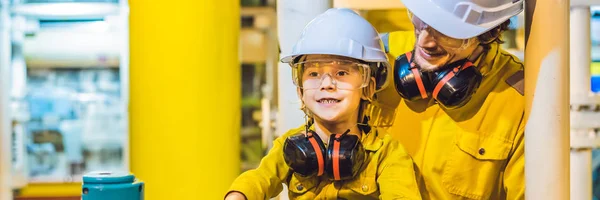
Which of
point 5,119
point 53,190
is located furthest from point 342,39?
point 53,190

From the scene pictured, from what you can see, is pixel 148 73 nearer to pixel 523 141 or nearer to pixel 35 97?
pixel 523 141

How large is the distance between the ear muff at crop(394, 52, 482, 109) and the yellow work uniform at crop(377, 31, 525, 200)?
5 centimetres

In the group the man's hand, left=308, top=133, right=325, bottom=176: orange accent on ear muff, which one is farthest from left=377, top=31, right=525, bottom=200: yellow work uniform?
the man's hand

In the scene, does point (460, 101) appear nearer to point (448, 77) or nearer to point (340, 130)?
point (448, 77)

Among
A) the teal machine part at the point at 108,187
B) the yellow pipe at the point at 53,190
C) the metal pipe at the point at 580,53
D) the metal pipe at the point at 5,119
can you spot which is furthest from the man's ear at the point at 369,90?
the yellow pipe at the point at 53,190

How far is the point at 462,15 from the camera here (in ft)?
4.39

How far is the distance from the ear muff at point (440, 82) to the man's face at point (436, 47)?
0.01 m

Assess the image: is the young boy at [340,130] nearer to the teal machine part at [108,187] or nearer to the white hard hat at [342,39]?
the white hard hat at [342,39]

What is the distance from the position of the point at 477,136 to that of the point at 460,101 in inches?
4.0

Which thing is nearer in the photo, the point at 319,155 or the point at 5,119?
the point at 319,155

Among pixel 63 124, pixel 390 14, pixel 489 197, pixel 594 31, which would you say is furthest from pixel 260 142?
pixel 489 197

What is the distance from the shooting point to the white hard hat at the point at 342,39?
137cm

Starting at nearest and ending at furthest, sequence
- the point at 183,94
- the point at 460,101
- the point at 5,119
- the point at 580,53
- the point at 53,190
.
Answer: the point at 460,101, the point at 183,94, the point at 580,53, the point at 5,119, the point at 53,190

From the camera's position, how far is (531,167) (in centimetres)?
141
